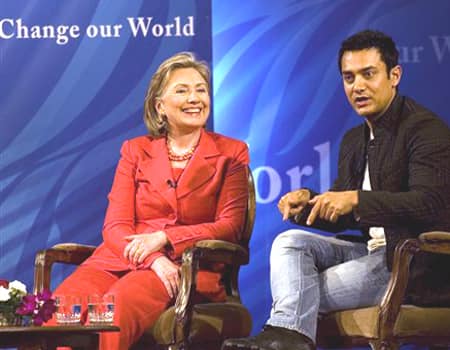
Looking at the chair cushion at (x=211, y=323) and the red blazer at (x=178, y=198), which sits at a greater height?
the red blazer at (x=178, y=198)

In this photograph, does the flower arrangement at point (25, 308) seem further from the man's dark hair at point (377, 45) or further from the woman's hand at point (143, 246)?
the man's dark hair at point (377, 45)

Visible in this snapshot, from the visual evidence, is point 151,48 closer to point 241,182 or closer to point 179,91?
point 179,91

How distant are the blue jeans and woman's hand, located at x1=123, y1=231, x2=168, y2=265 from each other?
581 mm

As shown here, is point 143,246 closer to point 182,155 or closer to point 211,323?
point 211,323

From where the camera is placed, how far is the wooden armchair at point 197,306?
414 centimetres

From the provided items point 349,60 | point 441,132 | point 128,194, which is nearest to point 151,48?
point 128,194

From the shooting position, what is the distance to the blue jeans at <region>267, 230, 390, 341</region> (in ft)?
13.1

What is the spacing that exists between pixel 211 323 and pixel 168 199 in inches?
25.9

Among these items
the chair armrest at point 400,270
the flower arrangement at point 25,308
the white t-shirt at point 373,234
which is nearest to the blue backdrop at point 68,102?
the white t-shirt at point 373,234

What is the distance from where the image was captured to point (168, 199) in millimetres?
4684

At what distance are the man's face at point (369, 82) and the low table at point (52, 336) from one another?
1422 mm

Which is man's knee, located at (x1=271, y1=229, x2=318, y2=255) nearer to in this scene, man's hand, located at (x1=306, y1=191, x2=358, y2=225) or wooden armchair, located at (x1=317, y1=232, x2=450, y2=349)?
man's hand, located at (x1=306, y1=191, x2=358, y2=225)

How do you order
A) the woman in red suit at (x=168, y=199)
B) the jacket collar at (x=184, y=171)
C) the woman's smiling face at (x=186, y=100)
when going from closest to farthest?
the woman in red suit at (x=168, y=199) → the jacket collar at (x=184, y=171) → the woman's smiling face at (x=186, y=100)

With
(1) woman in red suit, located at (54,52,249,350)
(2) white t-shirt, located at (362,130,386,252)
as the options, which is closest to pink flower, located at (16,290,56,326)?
(1) woman in red suit, located at (54,52,249,350)
